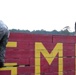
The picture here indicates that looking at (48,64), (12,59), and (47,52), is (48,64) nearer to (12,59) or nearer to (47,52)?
(47,52)

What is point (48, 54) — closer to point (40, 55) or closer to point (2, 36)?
point (40, 55)

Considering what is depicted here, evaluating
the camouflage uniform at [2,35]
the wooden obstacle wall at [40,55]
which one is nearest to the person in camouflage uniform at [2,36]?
the camouflage uniform at [2,35]

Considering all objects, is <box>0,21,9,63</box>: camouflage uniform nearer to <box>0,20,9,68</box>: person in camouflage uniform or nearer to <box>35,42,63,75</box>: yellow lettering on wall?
<box>0,20,9,68</box>: person in camouflage uniform

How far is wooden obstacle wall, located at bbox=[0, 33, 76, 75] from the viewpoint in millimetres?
9266

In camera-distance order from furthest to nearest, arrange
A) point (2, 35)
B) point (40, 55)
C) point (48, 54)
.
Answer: point (48, 54), point (40, 55), point (2, 35)

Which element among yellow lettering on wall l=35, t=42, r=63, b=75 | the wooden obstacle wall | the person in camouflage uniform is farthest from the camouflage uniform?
yellow lettering on wall l=35, t=42, r=63, b=75

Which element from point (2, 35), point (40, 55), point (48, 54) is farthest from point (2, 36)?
point (48, 54)

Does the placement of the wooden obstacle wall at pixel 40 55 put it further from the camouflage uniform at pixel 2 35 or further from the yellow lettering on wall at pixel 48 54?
the camouflage uniform at pixel 2 35

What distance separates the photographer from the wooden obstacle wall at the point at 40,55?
927 centimetres

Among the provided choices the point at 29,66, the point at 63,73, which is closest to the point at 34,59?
the point at 29,66

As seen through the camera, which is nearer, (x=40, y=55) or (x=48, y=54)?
(x=40, y=55)

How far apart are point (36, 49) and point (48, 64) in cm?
52

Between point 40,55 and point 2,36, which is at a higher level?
point 2,36

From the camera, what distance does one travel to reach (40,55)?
9734mm
